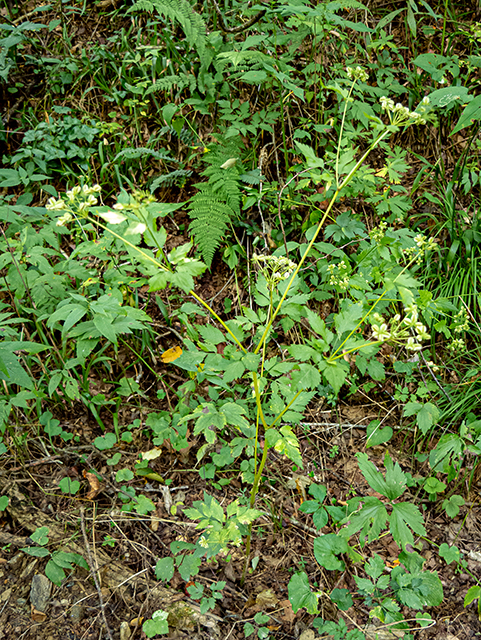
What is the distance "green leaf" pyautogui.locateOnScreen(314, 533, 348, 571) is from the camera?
66.9 inches

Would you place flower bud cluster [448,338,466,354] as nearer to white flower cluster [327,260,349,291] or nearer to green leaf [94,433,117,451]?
white flower cluster [327,260,349,291]

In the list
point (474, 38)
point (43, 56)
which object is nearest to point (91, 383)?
point (43, 56)

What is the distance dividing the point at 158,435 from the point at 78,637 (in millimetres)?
909

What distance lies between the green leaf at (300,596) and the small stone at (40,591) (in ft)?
3.47

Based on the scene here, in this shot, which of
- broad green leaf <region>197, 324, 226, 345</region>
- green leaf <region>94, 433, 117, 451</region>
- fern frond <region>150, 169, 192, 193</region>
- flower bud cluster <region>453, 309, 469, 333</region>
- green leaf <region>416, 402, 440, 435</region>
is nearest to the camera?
broad green leaf <region>197, 324, 226, 345</region>

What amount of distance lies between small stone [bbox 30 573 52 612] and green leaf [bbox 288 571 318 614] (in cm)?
106

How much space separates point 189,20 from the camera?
9.15 ft

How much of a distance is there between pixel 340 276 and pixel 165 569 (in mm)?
1767

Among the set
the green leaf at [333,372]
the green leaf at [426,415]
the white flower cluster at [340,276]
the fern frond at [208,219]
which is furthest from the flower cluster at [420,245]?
the fern frond at [208,219]

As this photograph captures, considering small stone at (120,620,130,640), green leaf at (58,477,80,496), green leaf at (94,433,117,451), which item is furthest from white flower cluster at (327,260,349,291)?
small stone at (120,620,130,640)

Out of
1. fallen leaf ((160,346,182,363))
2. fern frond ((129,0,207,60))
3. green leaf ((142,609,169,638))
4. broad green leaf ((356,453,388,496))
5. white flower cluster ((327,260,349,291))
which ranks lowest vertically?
green leaf ((142,609,169,638))

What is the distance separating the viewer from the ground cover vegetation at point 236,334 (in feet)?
5.46

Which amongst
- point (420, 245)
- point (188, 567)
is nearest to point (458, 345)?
point (420, 245)

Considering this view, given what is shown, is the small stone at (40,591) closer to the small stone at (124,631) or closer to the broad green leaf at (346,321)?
the small stone at (124,631)
